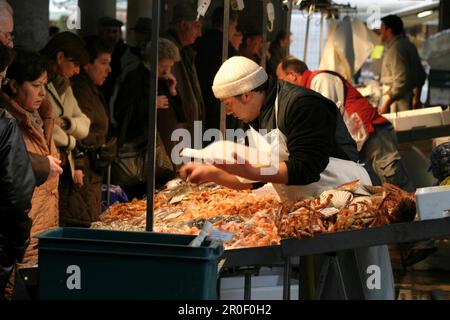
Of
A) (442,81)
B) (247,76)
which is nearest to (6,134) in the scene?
(247,76)

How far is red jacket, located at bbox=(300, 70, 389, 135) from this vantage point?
29.4 ft

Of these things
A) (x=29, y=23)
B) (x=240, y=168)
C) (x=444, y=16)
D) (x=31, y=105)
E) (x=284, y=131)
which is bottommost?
(x=240, y=168)

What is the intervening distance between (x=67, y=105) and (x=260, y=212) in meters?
2.02

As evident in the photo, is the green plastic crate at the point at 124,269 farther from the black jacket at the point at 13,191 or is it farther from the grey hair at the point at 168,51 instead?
the grey hair at the point at 168,51

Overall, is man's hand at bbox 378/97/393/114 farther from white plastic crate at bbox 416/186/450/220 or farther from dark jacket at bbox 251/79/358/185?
white plastic crate at bbox 416/186/450/220

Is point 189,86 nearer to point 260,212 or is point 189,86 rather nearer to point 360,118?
point 260,212

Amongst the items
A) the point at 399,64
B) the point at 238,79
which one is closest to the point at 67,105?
the point at 238,79

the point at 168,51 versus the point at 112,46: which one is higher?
the point at 112,46

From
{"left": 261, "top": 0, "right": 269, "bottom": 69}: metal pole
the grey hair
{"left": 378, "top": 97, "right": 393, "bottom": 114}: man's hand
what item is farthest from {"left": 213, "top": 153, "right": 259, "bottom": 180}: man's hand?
{"left": 378, "top": 97, "right": 393, "bottom": 114}: man's hand

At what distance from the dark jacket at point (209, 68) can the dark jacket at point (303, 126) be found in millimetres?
595

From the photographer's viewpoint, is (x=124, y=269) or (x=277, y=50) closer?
(x=124, y=269)

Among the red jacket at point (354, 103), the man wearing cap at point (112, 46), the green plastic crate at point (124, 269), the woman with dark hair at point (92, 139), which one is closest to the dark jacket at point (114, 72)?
the man wearing cap at point (112, 46)

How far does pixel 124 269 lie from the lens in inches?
175

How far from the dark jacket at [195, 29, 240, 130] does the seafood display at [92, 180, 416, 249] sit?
15.3 inches
